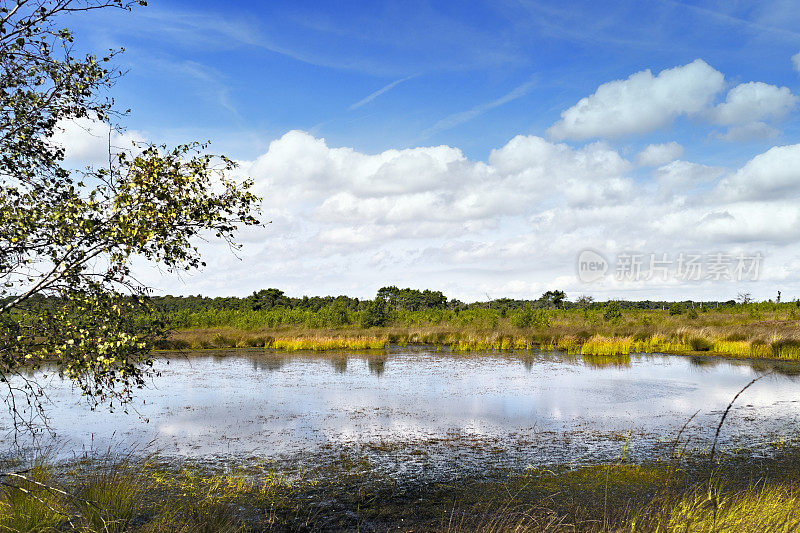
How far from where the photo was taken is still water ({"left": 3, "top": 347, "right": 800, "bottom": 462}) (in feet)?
36.9

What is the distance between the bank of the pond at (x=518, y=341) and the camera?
91.4 ft

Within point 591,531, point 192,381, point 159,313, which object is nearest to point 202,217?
point 159,313

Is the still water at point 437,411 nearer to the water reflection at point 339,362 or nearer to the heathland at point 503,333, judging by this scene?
the water reflection at point 339,362

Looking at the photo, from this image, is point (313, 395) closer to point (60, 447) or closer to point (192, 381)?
point (192, 381)

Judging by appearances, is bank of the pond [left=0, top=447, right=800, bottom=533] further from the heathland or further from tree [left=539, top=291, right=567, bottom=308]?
tree [left=539, top=291, right=567, bottom=308]

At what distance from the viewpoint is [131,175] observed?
5.29 metres

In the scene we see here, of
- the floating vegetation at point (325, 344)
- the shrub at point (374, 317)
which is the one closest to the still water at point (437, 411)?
the floating vegetation at point (325, 344)

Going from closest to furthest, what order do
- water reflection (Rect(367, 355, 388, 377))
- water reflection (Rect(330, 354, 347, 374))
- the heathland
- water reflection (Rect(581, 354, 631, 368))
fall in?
1. water reflection (Rect(367, 355, 388, 377))
2. water reflection (Rect(330, 354, 347, 374))
3. water reflection (Rect(581, 354, 631, 368))
4. the heathland

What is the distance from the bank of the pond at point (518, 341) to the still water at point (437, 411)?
4.80 meters

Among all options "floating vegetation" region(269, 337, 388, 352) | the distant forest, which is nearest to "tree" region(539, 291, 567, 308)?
the distant forest

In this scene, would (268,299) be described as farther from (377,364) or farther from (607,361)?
(607,361)

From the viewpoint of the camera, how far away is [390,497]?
8133mm

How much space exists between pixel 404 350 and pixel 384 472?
23.6 m

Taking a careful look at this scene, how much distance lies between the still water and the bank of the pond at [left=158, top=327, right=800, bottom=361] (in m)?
4.80
